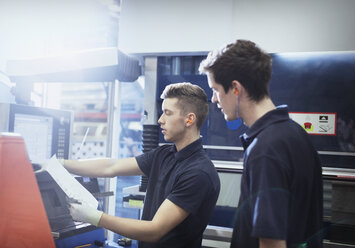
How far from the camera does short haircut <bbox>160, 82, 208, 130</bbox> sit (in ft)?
5.93

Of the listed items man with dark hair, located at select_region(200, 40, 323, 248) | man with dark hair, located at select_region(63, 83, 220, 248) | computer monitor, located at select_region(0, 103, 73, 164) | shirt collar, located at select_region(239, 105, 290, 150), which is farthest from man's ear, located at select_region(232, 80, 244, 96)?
computer monitor, located at select_region(0, 103, 73, 164)

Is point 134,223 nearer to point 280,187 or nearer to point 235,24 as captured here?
point 280,187

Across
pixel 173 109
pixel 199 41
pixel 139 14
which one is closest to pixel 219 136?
pixel 199 41

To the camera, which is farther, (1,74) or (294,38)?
(294,38)

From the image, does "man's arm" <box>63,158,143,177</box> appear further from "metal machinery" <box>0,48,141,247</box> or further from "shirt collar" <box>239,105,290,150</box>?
"shirt collar" <box>239,105,290,150</box>

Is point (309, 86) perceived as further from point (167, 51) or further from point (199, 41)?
point (167, 51)

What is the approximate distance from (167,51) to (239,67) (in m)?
1.46

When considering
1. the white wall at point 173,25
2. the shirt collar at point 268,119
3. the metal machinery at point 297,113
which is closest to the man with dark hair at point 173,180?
the shirt collar at point 268,119

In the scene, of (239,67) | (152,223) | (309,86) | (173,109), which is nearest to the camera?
(239,67)

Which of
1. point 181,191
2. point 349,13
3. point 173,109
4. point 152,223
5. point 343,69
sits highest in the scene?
point 349,13

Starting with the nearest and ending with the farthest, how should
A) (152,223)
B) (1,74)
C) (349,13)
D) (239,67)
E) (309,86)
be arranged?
1. (239,67)
2. (152,223)
3. (1,74)
4. (349,13)
5. (309,86)

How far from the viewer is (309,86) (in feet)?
8.24

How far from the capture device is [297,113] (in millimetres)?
2508

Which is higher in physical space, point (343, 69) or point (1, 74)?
point (343, 69)
